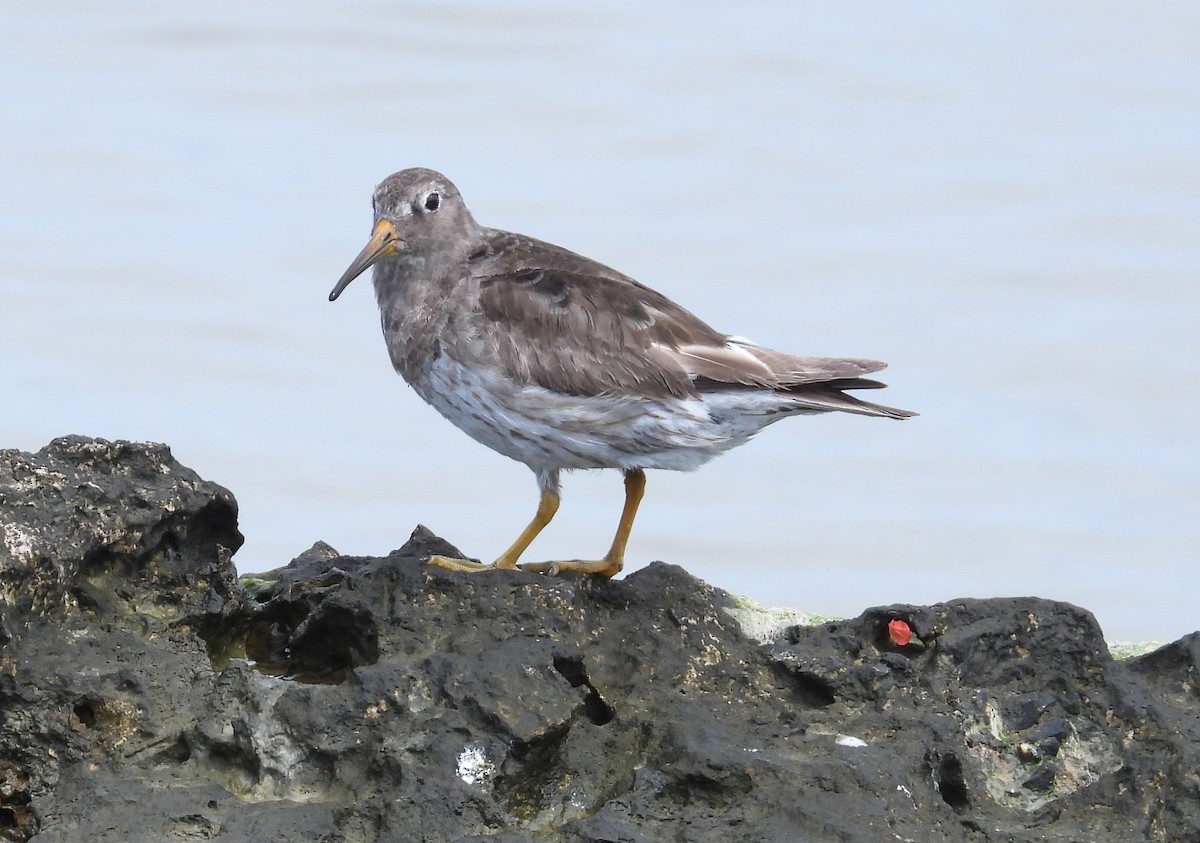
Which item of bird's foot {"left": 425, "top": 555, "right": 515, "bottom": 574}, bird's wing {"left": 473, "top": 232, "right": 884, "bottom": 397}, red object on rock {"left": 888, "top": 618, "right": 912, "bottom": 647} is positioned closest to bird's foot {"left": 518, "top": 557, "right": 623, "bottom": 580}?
bird's foot {"left": 425, "top": 555, "right": 515, "bottom": 574}

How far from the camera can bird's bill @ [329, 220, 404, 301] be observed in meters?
8.18

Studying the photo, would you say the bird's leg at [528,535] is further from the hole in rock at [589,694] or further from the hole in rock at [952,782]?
the hole in rock at [952,782]

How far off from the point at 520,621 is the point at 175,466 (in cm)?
159

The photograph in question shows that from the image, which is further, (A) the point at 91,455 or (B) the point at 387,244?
(B) the point at 387,244

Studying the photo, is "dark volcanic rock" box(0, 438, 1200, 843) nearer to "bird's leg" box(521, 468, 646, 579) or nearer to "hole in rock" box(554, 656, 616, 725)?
"hole in rock" box(554, 656, 616, 725)

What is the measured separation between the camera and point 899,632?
259 inches

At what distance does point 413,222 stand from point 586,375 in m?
1.35

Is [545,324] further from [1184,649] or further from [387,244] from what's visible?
[1184,649]

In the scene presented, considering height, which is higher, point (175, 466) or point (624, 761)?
point (175, 466)

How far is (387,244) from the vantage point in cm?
823

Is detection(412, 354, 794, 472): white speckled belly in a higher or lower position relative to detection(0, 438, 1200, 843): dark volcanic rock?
higher

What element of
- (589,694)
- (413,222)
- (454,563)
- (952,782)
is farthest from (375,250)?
(952,782)

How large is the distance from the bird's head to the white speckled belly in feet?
2.44

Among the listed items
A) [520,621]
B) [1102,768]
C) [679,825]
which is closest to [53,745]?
[520,621]
